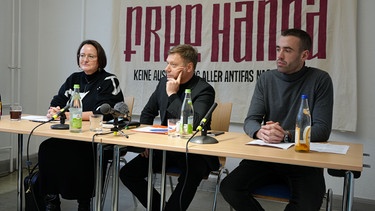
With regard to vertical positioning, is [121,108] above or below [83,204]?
above

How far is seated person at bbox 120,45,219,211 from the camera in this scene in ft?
6.89

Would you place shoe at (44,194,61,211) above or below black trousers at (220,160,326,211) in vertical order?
below

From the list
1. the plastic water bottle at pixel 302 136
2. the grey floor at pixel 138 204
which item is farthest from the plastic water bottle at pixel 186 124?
the grey floor at pixel 138 204

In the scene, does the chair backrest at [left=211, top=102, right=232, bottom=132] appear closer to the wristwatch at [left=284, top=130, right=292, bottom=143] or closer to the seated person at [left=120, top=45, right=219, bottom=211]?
the seated person at [left=120, top=45, right=219, bottom=211]

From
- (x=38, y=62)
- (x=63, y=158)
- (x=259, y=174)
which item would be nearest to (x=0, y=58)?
(x=38, y=62)

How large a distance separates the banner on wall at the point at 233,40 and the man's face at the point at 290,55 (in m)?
1.00

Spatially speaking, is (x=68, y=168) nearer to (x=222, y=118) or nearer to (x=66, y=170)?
(x=66, y=170)

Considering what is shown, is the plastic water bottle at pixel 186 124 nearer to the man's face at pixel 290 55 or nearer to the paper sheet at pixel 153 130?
the paper sheet at pixel 153 130

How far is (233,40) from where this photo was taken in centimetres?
335

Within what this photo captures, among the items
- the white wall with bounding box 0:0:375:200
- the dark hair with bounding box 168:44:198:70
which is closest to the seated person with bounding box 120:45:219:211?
the dark hair with bounding box 168:44:198:70

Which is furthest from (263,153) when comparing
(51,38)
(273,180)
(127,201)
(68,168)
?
(51,38)

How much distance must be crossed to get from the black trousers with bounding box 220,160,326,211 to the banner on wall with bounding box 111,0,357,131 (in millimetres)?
1341

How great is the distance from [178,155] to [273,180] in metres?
0.59

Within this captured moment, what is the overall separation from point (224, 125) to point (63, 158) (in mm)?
1071
